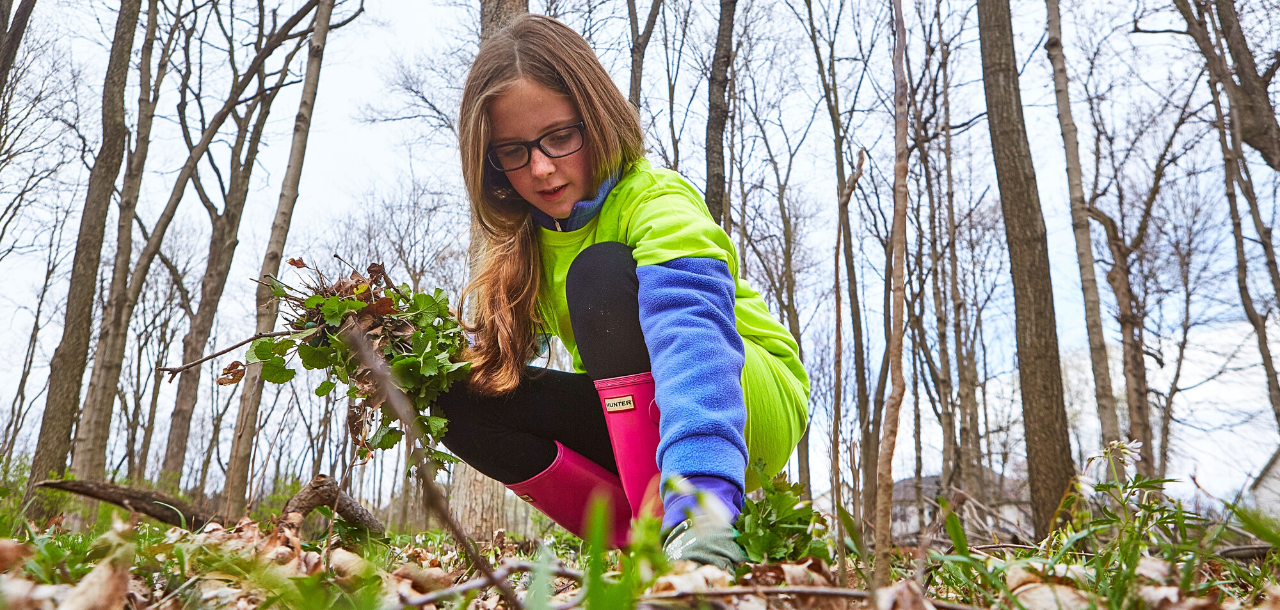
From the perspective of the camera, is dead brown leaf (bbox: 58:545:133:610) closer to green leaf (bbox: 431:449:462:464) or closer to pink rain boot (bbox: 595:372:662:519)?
pink rain boot (bbox: 595:372:662:519)

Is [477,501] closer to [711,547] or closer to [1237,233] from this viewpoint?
[711,547]

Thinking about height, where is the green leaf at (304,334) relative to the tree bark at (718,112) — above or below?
below

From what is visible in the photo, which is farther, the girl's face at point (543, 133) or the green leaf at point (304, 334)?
the girl's face at point (543, 133)

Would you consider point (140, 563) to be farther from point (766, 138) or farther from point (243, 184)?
point (766, 138)

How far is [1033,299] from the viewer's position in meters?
4.77

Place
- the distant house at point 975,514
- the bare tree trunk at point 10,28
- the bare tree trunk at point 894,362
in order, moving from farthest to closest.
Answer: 1. the bare tree trunk at point 10,28
2. the distant house at point 975,514
3. the bare tree trunk at point 894,362

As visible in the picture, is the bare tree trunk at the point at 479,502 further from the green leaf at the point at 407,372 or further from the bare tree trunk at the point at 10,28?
the bare tree trunk at the point at 10,28

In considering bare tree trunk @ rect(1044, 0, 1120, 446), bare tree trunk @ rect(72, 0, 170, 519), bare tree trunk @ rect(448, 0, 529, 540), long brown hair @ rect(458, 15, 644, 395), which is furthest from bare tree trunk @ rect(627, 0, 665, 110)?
long brown hair @ rect(458, 15, 644, 395)

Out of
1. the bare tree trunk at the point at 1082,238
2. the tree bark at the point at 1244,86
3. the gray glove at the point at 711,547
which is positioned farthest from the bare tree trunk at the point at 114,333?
the tree bark at the point at 1244,86

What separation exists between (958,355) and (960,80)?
3881 mm

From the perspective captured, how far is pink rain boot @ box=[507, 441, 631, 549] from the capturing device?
2.08 metres

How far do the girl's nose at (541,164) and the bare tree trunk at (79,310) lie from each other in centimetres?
490

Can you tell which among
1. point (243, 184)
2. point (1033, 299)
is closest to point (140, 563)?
point (1033, 299)

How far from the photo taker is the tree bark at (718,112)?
596cm
